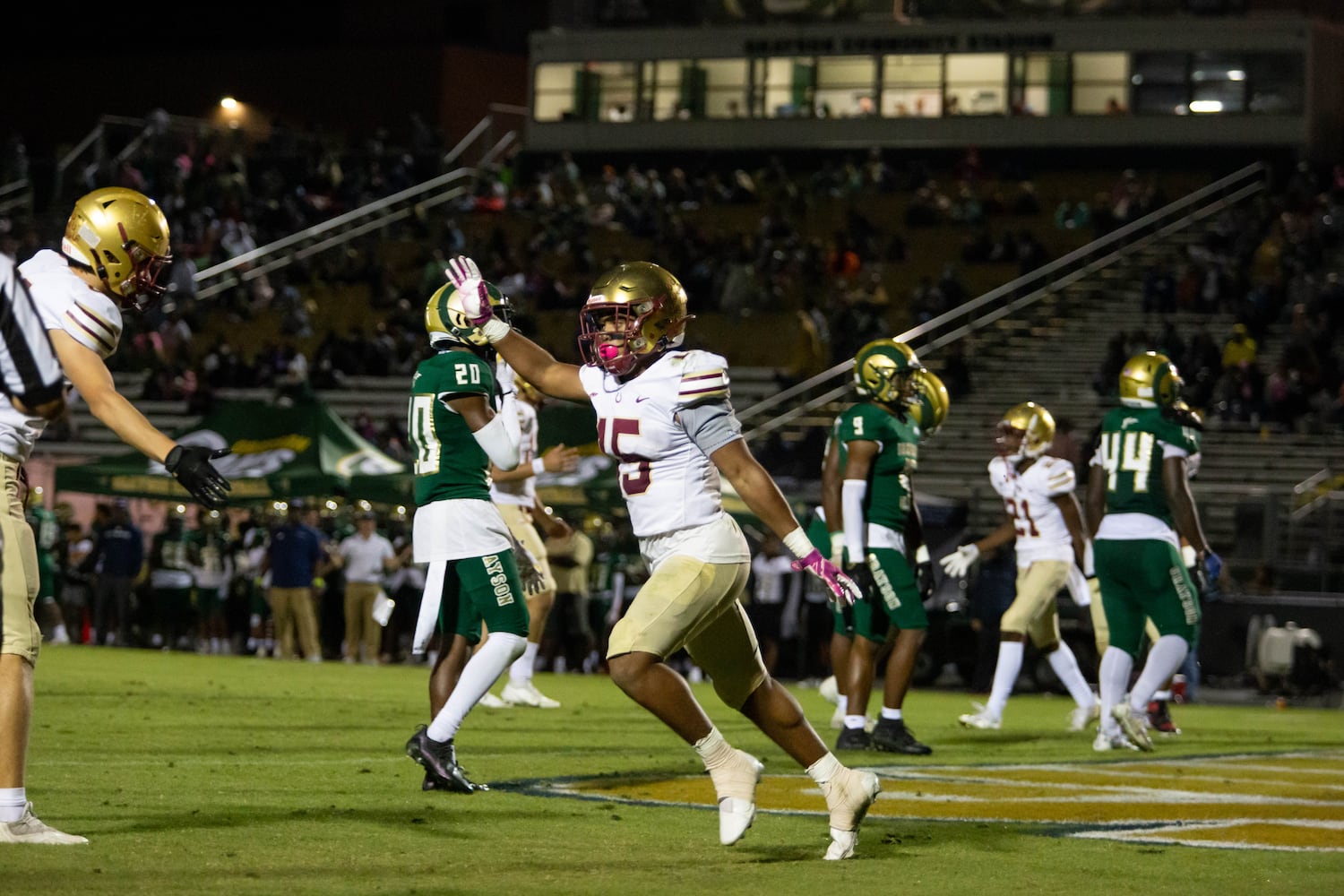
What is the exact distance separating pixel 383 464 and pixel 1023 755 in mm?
11633

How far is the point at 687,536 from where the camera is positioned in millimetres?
6539

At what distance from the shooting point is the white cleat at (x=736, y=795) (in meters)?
6.42

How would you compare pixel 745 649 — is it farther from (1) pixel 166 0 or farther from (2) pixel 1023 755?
(1) pixel 166 0

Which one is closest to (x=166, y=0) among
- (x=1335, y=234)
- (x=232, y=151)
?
(x=232, y=151)

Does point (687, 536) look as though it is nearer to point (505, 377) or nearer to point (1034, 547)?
point (505, 377)

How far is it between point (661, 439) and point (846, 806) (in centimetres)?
135

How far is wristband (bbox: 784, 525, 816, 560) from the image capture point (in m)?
6.34

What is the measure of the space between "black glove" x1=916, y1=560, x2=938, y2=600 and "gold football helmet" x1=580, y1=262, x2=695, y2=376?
184 inches

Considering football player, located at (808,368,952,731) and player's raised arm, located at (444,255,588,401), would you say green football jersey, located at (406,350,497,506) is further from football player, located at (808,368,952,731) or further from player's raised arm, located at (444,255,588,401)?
football player, located at (808,368,952,731)

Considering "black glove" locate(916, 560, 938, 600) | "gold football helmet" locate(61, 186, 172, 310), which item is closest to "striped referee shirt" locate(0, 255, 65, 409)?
"gold football helmet" locate(61, 186, 172, 310)

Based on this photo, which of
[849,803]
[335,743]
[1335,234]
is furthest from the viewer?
[1335,234]

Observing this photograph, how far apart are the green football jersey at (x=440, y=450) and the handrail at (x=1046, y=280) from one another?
15387 mm

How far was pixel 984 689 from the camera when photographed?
18.8 m

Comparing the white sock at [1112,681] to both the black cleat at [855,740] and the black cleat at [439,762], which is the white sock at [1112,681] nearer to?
the black cleat at [855,740]
